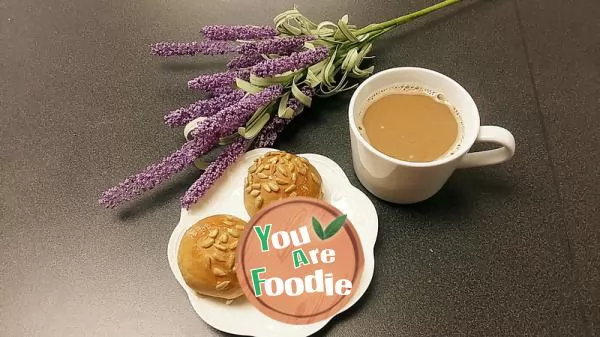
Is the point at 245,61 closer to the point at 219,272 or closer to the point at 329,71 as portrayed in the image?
the point at 329,71

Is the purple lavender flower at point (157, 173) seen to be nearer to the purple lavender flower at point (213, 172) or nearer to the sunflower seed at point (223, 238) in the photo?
the purple lavender flower at point (213, 172)

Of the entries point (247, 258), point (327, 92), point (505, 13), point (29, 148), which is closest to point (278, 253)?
point (247, 258)

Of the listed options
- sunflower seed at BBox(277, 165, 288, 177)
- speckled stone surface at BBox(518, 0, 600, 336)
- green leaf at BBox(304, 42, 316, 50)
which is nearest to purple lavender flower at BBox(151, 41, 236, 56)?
green leaf at BBox(304, 42, 316, 50)

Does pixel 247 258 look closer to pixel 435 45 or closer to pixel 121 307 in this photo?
pixel 121 307

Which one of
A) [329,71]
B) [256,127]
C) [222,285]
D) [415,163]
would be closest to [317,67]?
[329,71]

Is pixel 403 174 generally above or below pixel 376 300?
above

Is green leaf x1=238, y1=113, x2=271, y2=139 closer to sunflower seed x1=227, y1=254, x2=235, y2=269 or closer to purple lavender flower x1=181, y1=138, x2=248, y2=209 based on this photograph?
purple lavender flower x1=181, y1=138, x2=248, y2=209
